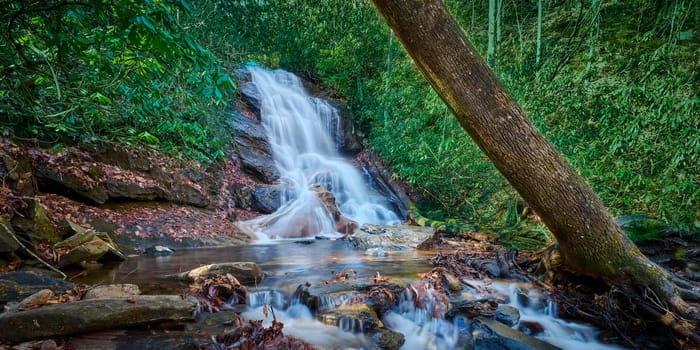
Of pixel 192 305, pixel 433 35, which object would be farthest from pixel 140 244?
pixel 433 35

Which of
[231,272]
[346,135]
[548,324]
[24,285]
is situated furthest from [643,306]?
[346,135]

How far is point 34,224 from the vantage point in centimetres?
524

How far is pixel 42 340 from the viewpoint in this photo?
2537mm

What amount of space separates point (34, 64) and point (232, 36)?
Answer: 9104 millimetres

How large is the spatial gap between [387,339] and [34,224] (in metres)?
5.34

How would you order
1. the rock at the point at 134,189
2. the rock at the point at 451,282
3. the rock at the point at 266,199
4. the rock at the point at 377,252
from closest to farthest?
the rock at the point at 451,282 → the rock at the point at 377,252 → the rock at the point at 134,189 → the rock at the point at 266,199

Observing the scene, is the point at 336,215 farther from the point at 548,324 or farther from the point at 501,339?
the point at 501,339

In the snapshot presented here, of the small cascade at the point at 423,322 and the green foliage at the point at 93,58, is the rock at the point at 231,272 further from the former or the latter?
the small cascade at the point at 423,322

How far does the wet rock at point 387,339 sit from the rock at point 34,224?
503 centimetres

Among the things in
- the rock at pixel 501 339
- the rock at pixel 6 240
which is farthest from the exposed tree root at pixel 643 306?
the rock at pixel 6 240

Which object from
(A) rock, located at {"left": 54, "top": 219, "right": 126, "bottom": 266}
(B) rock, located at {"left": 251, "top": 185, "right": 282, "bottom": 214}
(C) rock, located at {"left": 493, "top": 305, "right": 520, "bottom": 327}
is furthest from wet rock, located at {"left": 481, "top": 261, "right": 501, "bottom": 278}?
(B) rock, located at {"left": 251, "top": 185, "right": 282, "bottom": 214}

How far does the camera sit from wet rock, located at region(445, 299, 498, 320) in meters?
3.96

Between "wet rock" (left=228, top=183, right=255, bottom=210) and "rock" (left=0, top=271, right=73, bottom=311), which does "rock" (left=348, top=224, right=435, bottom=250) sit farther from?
"rock" (left=0, top=271, right=73, bottom=311)

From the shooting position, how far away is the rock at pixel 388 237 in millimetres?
8453
